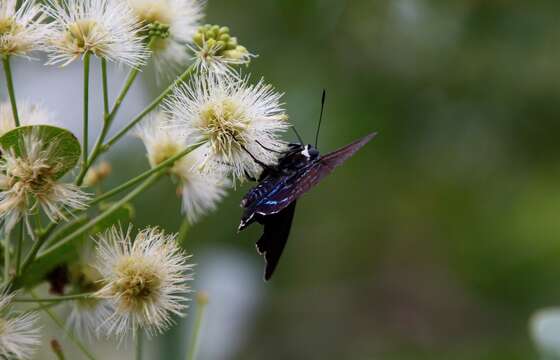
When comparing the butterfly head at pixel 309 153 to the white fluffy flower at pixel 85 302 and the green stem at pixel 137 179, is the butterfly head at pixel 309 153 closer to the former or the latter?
the green stem at pixel 137 179

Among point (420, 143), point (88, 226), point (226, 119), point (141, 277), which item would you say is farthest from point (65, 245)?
point (420, 143)

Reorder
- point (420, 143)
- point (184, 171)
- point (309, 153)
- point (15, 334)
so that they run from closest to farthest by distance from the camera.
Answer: point (15, 334) → point (309, 153) → point (184, 171) → point (420, 143)

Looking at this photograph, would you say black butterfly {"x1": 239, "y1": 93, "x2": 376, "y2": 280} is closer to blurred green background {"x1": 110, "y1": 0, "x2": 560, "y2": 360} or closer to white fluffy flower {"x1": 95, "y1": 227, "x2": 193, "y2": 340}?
A: white fluffy flower {"x1": 95, "y1": 227, "x2": 193, "y2": 340}

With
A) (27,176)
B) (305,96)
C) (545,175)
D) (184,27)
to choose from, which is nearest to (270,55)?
(305,96)

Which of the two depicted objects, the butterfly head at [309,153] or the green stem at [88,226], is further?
the butterfly head at [309,153]

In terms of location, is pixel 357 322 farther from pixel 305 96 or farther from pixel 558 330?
pixel 558 330

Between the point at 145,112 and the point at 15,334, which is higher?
the point at 145,112

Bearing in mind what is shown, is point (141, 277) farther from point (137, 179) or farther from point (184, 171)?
point (184, 171)

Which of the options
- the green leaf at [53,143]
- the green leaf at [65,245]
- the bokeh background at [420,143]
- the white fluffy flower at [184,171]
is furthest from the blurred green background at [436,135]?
the green leaf at [53,143]
